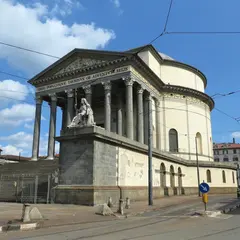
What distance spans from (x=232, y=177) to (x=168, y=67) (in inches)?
793

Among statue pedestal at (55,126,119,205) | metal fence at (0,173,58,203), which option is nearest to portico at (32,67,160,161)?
metal fence at (0,173,58,203)

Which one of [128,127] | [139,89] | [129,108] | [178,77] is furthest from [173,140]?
[129,108]

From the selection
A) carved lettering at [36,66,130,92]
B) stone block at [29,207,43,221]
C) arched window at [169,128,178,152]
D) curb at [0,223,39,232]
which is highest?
carved lettering at [36,66,130,92]

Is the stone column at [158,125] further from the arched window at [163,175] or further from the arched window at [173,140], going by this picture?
the arched window at [163,175]

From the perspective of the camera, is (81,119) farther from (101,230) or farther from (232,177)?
(232,177)

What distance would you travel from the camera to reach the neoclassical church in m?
19.3

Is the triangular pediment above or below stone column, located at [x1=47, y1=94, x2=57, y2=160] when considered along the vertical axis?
above

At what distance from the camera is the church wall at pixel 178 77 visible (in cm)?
4647

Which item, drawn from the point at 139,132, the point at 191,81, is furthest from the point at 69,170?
the point at 191,81

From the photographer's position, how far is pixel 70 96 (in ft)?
127

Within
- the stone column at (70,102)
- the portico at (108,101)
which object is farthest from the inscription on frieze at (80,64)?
the stone column at (70,102)

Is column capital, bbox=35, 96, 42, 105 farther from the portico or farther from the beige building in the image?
the beige building

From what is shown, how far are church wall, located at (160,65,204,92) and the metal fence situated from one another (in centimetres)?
2844

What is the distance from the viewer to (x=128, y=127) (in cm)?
3256
